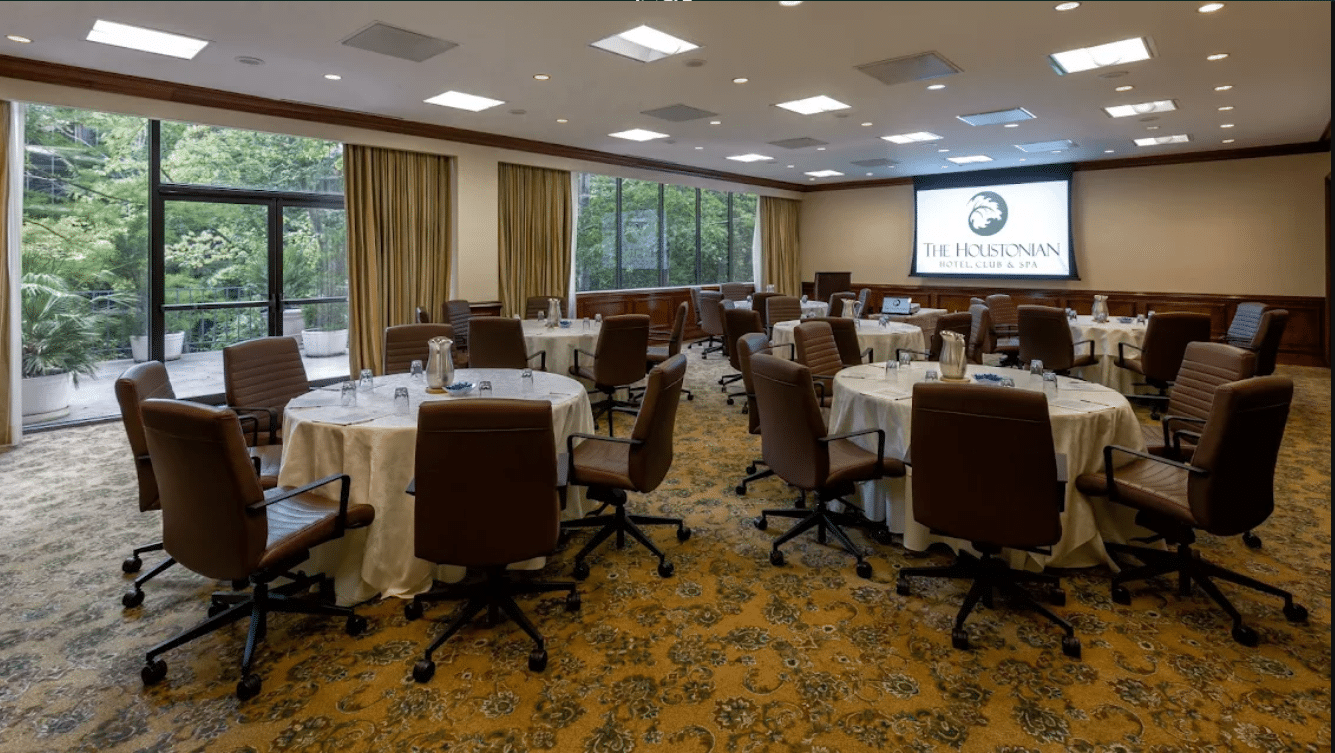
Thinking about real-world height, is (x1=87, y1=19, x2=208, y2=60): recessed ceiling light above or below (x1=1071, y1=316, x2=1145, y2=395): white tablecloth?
above

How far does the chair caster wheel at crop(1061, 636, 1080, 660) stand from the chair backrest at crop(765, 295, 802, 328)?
595 cm

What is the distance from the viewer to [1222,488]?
2.66 meters

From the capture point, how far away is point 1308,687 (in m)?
2.47

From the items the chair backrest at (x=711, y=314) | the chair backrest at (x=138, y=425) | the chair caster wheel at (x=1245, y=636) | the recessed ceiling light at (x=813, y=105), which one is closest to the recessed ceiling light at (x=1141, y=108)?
the recessed ceiling light at (x=813, y=105)

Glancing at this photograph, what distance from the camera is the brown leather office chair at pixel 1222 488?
2.63 metres

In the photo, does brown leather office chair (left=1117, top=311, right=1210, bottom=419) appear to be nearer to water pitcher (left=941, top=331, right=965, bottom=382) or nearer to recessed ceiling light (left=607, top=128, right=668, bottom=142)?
water pitcher (left=941, top=331, right=965, bottom=382)

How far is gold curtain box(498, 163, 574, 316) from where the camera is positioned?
29.8ft

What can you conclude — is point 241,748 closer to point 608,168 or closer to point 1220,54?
point 1220,54

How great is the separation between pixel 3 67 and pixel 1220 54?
8902 millimetres

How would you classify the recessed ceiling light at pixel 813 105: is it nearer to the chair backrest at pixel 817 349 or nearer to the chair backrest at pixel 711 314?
the chair backrest at pixel 817 349

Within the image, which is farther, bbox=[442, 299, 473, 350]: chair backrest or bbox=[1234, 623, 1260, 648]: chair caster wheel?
bbox=[442, 299, 473, 350]: chair backrest

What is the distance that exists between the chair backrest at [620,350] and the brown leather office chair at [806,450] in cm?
241

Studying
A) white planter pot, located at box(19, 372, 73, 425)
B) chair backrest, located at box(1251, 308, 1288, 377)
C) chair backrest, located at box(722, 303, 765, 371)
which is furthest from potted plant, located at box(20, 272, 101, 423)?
chair backrest, located at box(1251, 308, 1288, 377)

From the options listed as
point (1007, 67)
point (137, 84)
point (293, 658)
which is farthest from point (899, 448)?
point (137, 84)
